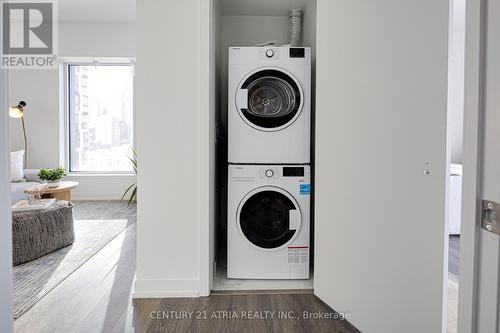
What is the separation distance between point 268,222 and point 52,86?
5061 millimetres

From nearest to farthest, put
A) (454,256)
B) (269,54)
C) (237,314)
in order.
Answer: (237,314), (269,54), (454,256)

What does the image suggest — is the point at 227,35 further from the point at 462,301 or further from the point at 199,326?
the point at 462,301

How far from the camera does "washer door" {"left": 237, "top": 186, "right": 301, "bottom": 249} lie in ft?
9.11

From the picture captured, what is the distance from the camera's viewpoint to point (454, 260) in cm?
310

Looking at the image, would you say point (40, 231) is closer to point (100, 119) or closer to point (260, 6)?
point (260, 6)

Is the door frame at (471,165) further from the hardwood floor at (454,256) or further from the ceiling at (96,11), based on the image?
the ceiling at (96,11)

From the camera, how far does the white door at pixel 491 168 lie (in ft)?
2.42

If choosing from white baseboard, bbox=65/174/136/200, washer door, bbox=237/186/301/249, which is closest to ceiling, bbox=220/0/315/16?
washer door, bbox=237/186/301/249

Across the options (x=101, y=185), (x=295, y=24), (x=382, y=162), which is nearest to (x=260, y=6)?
(x=295, y=24)

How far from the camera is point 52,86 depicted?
611 cm

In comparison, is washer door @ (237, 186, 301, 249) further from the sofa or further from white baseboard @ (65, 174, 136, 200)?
white baseboard @ (65, 174, 136, 200)

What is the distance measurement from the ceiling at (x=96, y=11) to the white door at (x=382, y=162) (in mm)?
3756

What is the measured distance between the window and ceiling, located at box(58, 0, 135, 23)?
839 millimetres

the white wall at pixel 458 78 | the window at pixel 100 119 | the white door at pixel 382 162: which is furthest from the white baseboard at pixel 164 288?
the window at pixel 100 119
